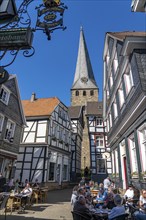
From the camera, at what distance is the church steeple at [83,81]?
42406mm

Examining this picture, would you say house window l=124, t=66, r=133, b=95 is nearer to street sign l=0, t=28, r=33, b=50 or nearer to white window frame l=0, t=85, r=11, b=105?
street sign l=0, t=28, r=33, b=50

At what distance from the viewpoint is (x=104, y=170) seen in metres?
20.4

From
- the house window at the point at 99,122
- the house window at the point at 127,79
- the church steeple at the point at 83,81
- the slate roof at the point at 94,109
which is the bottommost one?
the house window at the point at 127,79

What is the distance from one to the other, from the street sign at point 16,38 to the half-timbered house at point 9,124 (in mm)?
9989

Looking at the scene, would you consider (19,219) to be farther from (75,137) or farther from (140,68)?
(75,137)

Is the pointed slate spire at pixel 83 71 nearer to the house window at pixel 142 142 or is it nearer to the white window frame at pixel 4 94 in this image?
the white window frame at pixel 4 94

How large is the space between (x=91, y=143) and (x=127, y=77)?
13.5 meters

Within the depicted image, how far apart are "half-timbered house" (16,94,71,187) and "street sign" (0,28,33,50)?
1470 centimetres

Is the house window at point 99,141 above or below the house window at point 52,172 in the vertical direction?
above

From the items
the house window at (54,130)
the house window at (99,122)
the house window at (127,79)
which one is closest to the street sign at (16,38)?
the house window at (127,79)

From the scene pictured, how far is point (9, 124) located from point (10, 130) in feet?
1.67

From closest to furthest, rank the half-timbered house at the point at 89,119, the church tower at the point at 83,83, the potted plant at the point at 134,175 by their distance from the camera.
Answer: the potted plant at the point at 134,175 < the half-timbered house at the point at 89,119 < the church tower at the point at 83,83

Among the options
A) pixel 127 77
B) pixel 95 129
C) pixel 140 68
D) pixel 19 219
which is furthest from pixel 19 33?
pixel 95 129

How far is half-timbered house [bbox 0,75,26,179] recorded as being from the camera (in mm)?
12914
